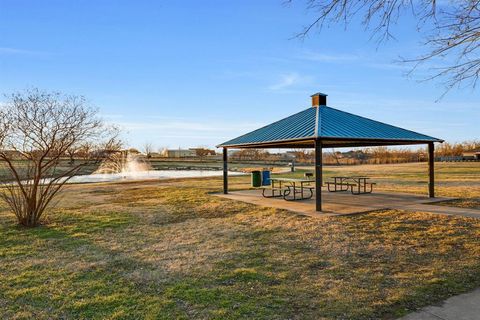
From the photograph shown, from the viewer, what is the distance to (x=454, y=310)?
11.3 feet

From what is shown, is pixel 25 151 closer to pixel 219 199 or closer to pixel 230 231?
pixel 230 231

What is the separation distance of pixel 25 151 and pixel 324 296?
25.8ft

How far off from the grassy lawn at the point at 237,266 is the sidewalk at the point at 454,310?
0.41ft

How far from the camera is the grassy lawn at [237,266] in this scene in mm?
3662

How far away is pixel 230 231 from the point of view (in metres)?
7.34

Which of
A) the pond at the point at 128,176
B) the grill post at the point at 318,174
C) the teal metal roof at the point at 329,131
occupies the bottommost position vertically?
the pond at the point at 128,176

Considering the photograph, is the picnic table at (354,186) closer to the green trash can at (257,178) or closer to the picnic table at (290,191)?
the picnic table at (290,191)

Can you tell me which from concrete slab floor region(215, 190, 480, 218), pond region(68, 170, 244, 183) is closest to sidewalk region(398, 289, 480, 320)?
concrete slab floor region(215, 190, 480, 218)

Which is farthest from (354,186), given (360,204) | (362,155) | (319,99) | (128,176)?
(362,155)

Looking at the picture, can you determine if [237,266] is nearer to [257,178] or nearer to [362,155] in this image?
[257,178]

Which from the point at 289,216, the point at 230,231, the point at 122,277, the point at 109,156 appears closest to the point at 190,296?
the point at 122,277

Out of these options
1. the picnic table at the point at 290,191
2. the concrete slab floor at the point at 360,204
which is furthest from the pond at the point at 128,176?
the concrete slab floor at the point at 360,204

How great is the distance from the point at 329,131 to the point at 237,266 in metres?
5.99

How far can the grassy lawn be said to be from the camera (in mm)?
3662
